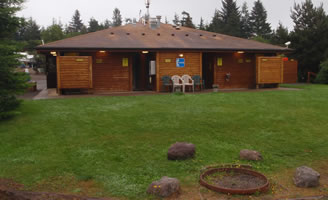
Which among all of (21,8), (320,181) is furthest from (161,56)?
(320,181)

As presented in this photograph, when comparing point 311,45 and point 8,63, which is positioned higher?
point 311,45

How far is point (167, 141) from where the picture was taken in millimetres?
7078

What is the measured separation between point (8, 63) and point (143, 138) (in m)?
4.39

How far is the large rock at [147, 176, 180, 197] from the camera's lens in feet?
14.2

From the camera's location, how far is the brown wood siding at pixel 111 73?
51.6 feet

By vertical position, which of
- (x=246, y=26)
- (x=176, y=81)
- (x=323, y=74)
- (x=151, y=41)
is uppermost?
(x=246, y=26)

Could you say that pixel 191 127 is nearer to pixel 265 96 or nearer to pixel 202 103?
pixel 202 103

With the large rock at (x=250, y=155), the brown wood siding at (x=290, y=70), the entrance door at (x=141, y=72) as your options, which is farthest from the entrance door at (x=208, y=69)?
the large rock at (x=250, y=155)

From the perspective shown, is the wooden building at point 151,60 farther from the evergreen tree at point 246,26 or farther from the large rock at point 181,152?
the evergreen tree at point 246,26

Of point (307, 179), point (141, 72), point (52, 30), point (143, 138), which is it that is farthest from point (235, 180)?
point (52, 30)

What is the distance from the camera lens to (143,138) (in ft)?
23.7

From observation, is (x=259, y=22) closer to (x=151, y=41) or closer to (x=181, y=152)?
(x=151, y=41)

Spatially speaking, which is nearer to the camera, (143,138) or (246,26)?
(143,138)

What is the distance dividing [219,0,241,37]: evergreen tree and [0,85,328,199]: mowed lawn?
45.4 m
